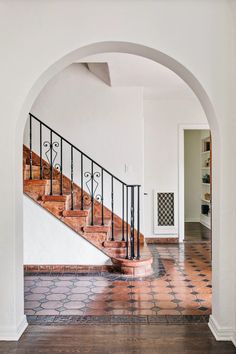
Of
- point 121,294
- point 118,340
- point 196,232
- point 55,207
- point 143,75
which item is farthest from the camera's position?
point 196,232

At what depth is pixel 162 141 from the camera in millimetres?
6758

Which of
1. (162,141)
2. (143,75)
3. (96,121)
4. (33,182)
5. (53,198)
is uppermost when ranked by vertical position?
(143,75)

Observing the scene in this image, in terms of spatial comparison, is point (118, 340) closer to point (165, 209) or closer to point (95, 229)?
point (95, 229)

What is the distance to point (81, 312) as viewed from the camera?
3314 millimetres

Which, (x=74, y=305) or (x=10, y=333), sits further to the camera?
(x=74, y=305)

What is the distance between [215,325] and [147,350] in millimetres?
607

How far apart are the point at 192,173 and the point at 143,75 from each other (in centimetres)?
473

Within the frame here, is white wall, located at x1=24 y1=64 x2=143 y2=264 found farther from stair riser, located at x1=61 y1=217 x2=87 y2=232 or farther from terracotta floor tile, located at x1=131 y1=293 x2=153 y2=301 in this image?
terracotta floor tile, located at x1=131 y1=293 x2=153 y2=301

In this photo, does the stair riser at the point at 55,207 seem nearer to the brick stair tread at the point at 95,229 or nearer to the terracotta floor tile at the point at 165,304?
the brick stair tread at the point at 95,229

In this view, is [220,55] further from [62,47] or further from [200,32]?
→ [62,47]

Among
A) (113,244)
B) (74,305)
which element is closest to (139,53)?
(74,305)

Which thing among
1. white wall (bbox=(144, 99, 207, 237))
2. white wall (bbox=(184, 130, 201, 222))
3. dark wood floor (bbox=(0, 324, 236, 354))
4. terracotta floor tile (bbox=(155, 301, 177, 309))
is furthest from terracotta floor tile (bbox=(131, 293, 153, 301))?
white wall (bbox=(184, 130, 201, 222))

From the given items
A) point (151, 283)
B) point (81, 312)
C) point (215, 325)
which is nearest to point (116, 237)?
point (151, 283)

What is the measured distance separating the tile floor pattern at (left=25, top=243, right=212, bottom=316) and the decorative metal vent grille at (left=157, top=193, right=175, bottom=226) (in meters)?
1.65
